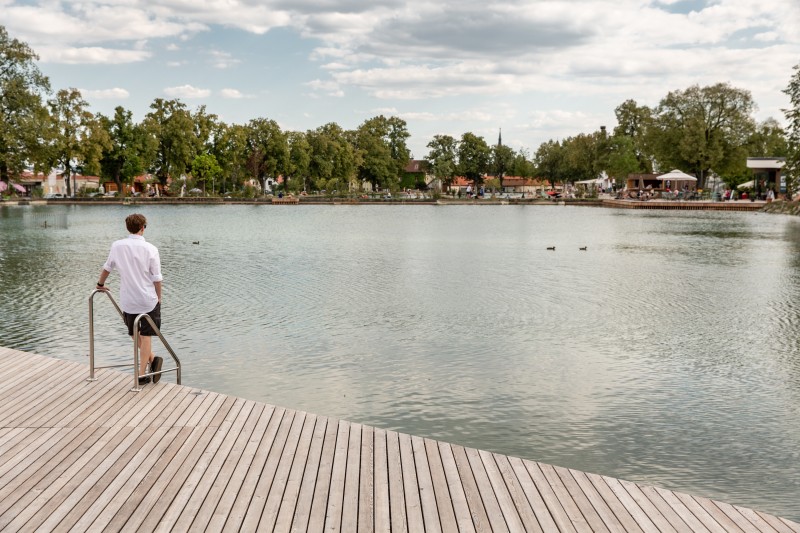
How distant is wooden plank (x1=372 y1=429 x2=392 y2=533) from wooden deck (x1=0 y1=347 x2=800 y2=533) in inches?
0.6

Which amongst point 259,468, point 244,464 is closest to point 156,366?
point 244,464

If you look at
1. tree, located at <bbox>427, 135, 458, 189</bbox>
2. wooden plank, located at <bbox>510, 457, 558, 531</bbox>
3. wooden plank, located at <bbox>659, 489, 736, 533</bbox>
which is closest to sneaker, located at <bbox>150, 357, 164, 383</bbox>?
wooden plank, located at <bbox>510, 457, 558, 531</bbox>

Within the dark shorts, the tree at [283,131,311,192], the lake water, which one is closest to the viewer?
the dark shorts

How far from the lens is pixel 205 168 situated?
108500 mm

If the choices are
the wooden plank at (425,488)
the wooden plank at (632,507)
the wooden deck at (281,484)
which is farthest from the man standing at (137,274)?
the wooden plank at (632,507)

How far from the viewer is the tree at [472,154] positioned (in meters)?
144

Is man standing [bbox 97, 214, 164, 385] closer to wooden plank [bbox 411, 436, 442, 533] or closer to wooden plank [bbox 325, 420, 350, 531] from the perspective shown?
wooden plank [bbox 325, 420, 350, 531]

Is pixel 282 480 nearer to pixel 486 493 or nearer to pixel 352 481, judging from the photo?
pixel 352 481

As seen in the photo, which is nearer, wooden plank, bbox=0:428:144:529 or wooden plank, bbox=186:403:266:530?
wooden plank, bbox=0:428:144:529

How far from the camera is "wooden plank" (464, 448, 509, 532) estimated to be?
5.55 m

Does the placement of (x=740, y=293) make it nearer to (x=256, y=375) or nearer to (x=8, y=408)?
(x=256, y=375)

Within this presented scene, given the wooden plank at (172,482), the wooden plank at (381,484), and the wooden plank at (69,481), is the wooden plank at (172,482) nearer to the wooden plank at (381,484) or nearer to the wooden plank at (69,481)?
the wooden plank at (69,481)

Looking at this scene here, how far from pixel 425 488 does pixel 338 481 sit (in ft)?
2.40

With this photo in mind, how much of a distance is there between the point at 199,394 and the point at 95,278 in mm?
19176
